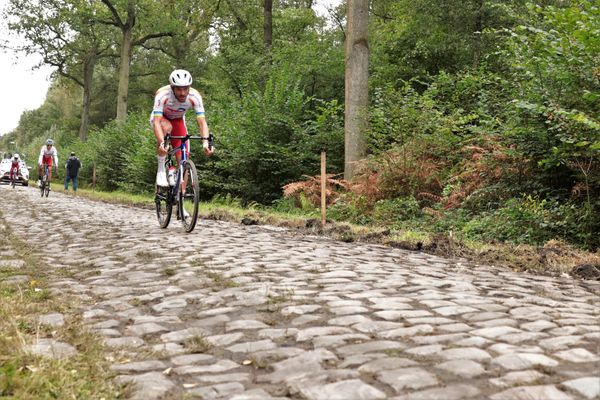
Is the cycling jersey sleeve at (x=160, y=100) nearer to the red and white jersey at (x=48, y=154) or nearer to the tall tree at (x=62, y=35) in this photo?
the red and white jersey at (x=48, y=154)

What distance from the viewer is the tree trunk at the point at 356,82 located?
542 inches

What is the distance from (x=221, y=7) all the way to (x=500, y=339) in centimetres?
2866

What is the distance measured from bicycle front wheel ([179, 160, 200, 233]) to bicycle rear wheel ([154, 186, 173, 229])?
1.07ft

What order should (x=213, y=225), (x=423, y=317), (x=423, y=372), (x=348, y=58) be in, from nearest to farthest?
(x=423, y=372)
(x=423, y=317)
(x=213, y=225)
(x=348, y=58)

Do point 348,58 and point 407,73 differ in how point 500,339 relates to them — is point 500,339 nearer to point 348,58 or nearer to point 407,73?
point 348,58

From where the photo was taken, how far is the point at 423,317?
147 inches

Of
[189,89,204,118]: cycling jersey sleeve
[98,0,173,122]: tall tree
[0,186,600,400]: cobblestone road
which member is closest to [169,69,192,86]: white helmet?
[189,89,204,118]: cycling jersey sleeve

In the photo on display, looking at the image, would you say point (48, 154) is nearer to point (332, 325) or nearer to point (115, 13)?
point (115, 13)

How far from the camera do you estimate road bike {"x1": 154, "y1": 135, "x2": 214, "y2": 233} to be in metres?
8.82

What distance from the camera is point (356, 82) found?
14.0m

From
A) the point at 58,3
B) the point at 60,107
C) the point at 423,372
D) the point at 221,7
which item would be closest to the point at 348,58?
the point at 423,372

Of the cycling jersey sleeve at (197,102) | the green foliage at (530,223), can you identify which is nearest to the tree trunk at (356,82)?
the green foliage at (530,223)

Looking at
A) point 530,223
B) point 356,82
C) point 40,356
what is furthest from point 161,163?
point 40,356

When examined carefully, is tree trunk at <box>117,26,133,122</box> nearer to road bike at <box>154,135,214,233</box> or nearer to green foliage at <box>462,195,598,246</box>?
road bike at <box>154,135,214,233</box>
